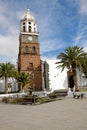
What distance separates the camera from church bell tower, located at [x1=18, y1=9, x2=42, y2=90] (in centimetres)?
4900

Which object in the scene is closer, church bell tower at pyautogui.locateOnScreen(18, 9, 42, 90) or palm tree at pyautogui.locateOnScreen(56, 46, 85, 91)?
palm tree at pyautogui.locateOnScreen(56, 46, 85, 91)

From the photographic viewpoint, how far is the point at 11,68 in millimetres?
40250

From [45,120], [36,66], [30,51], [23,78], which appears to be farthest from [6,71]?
[45,120]

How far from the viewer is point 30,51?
50188 millimetres

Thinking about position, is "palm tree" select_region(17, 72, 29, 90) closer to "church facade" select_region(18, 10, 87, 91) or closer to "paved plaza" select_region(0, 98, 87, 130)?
"church facade" select_region(18, 10, 87, 91)

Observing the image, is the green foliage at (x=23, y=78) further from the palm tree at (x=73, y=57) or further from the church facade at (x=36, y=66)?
the palm tree at (x=73, y=57)

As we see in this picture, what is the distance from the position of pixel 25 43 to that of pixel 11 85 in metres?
12.3

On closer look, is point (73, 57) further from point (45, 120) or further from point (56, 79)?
point (45, 120)

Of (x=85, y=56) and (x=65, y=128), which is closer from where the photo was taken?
(x=65, y=128)

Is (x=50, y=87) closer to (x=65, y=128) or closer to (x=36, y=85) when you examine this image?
(x=36, y=85)

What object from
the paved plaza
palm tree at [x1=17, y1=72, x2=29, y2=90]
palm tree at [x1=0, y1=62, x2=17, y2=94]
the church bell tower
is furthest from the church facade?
the paved plaza

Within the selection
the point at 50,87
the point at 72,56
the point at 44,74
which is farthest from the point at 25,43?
the point at 72,56

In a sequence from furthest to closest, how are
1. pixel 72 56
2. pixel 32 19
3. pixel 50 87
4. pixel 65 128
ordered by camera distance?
pixel 32 19 < pixel 50 87 < pixel 72 56 < pixel 65 128

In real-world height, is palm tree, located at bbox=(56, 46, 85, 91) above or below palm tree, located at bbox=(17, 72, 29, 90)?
above
